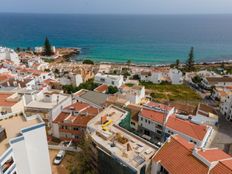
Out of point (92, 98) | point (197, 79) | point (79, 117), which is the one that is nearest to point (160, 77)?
point (197, 79)

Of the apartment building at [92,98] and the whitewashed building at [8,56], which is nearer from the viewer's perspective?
the apartment building at [92,98]

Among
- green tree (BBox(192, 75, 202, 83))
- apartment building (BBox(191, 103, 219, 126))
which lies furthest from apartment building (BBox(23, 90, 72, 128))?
green tree (BBox(192, 75, 202, 83))

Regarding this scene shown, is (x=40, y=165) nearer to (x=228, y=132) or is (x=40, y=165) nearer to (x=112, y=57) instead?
(x=228, y=132)

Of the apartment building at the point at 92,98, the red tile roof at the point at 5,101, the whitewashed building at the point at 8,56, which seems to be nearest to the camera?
the red tile roof at the point at 5,101


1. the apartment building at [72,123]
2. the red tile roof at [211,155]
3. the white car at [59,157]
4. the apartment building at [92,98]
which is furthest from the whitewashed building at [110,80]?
the red tile roof at [211,155]

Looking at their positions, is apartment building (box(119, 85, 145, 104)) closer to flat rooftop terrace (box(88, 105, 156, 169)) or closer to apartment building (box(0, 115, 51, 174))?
flat rooftop terrace (box(88, 105, 156, 169))

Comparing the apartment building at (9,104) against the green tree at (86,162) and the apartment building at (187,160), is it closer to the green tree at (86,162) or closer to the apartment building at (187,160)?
the green tree at (86,162)
